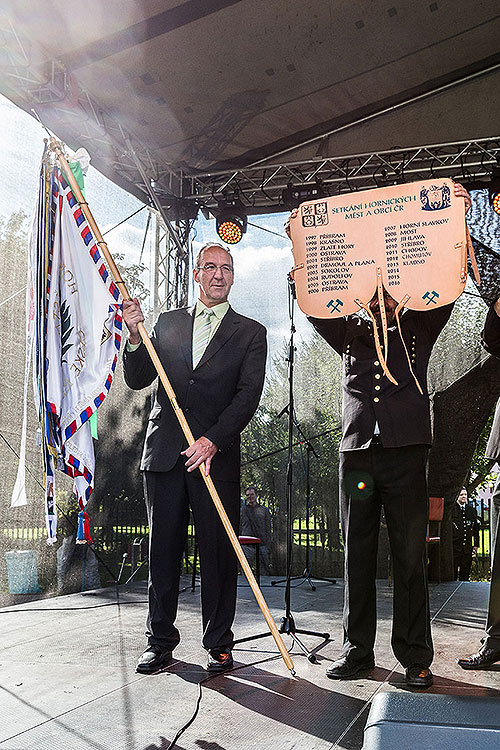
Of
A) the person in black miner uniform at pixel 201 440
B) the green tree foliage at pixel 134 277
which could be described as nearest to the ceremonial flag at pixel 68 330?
the person in black miner uniform at pixel 201 440

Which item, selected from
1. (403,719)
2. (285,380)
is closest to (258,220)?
(285,380)

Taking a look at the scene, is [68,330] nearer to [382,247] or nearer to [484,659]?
[382,247]

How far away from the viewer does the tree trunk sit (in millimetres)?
6629

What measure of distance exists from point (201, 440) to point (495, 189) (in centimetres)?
414

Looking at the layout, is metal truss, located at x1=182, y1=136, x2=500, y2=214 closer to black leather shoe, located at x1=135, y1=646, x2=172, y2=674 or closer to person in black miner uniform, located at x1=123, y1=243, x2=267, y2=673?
person in black miner uniform, located at x1=123, y1=243, x2=267, y2=673

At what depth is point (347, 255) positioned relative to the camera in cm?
281

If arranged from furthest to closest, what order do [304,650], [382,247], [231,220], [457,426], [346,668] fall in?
[457,426] < [231,220] < [304,650] < [382,247] < [346,668]

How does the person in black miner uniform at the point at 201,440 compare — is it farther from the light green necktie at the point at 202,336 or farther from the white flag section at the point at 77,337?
the white flag section at the point at 77,337

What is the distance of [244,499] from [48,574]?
8.45 feet

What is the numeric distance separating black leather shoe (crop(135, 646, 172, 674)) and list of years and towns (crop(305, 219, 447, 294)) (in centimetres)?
156

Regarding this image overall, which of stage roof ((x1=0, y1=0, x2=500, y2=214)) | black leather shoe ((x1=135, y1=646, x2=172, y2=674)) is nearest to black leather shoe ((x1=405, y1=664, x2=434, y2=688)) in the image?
black leather shoe ((x1=135, y1=646, x2=172, y2=674))

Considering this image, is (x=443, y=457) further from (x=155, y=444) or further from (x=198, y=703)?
(x=198, y=703)

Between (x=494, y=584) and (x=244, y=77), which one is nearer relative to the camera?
(x=494, y=584)

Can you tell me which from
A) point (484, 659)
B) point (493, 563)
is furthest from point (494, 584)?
point (484, 659)
